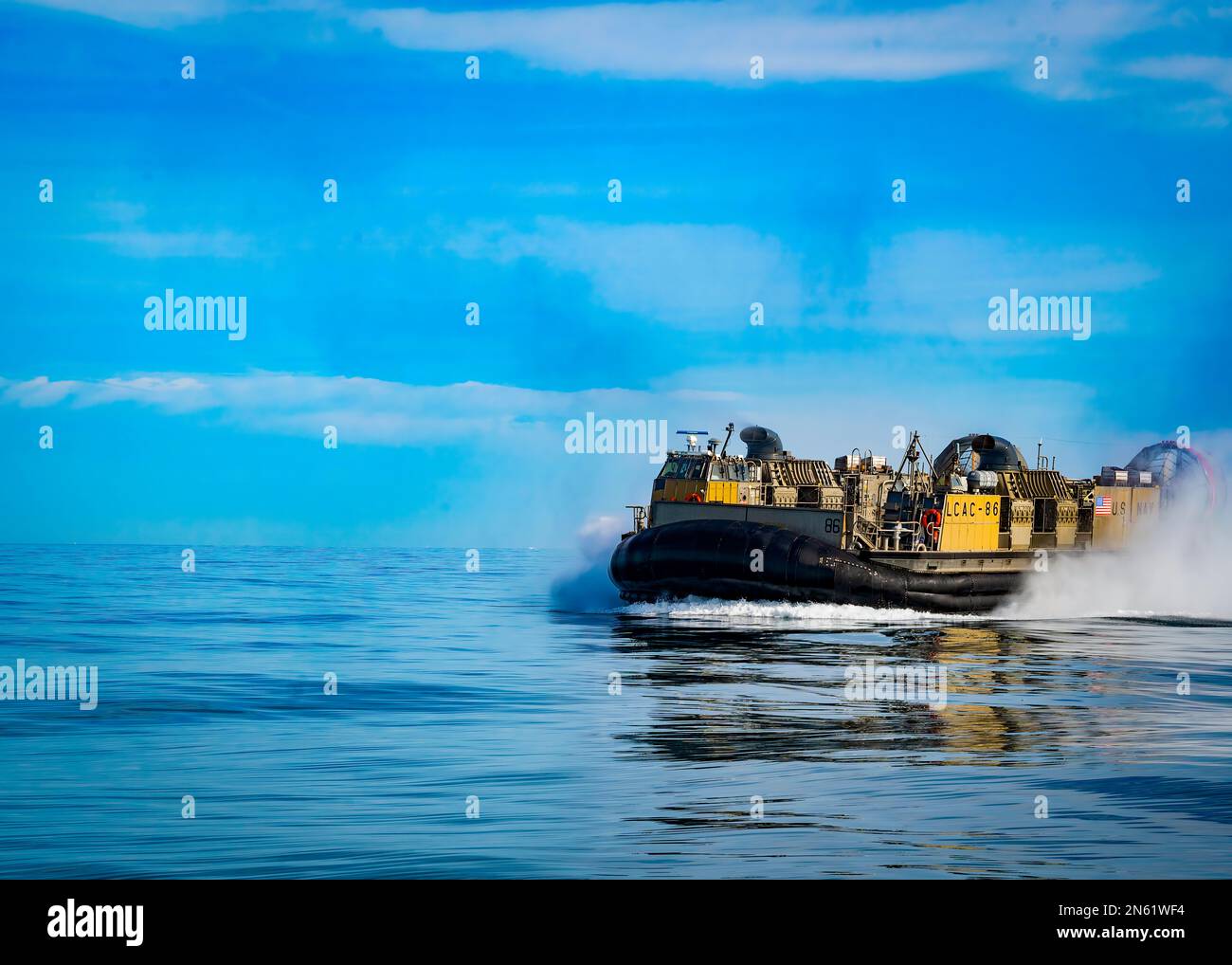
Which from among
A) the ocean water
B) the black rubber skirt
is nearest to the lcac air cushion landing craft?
the black rubber skirt

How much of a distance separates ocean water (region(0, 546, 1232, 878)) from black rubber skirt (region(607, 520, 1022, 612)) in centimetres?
575

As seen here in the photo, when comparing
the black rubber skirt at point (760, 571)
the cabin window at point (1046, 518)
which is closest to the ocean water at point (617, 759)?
the black rubber skirt at point (760, 571)

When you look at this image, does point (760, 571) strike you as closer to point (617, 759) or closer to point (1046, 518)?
point (1046, 518)

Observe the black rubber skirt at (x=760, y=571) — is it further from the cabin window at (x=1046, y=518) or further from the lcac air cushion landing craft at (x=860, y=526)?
the cabin window at (x=1046, y=518)

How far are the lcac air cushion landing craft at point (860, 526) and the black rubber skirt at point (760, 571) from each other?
39 mm

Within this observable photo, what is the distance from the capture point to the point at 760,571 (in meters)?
39.4

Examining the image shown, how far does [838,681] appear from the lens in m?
24.0

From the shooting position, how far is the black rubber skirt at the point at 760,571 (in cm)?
3953

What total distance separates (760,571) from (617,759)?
24455 mm

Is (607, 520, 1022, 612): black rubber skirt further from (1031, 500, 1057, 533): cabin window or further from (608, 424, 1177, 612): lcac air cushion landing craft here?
(1031, 500, 1057, 533): cabin window

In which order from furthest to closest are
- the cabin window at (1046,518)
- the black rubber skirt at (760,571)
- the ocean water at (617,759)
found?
the cabin window at (1046,518) → the black rubber skirt at (760,571) → the ocean water at (617,759)

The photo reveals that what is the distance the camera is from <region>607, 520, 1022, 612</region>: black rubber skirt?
39.5 m
